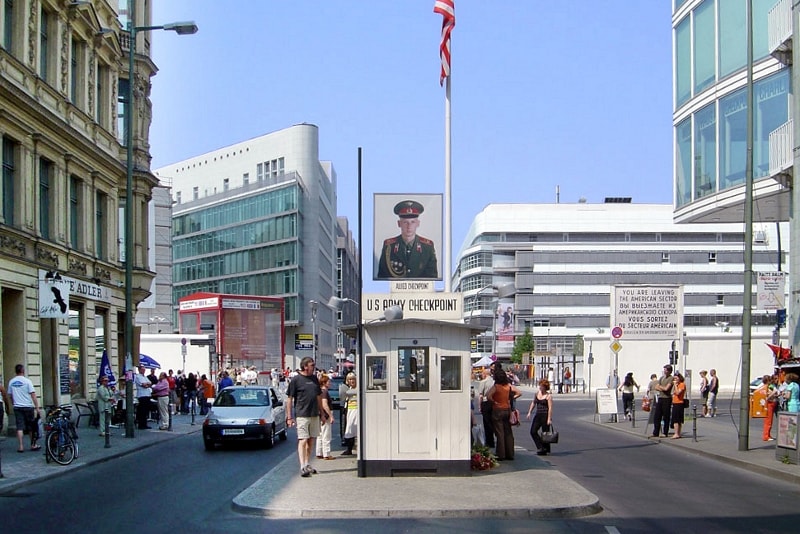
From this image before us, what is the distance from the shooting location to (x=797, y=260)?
23.9m

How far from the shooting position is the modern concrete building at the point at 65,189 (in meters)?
26.1

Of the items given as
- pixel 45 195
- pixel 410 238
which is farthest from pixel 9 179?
pixel 410 238

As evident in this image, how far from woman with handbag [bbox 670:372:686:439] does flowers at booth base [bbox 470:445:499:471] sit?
983cm

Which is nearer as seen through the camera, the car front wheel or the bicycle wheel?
the bicycle wheel

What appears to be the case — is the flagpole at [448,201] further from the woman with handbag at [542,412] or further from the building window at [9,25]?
the building window at [9,25]

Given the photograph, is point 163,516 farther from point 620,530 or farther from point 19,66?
point 19,66

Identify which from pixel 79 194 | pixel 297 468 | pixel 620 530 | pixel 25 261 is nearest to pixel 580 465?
pixel 297 468

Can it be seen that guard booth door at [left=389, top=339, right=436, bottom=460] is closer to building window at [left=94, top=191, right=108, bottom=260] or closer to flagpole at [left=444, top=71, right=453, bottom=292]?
flagpole at [left=444, top=71, right=453, bottom=292]

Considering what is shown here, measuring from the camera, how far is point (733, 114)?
92.7ft

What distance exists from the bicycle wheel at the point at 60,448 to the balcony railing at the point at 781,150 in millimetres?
18099

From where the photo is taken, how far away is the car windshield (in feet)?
78.0

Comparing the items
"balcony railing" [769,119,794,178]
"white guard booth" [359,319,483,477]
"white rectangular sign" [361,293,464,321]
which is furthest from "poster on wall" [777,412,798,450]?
"balcony railing" [769,119,794,178]

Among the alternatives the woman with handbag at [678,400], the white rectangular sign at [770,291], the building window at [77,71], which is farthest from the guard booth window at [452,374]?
the building window at [77,71]

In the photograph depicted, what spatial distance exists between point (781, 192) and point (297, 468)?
16.0m
